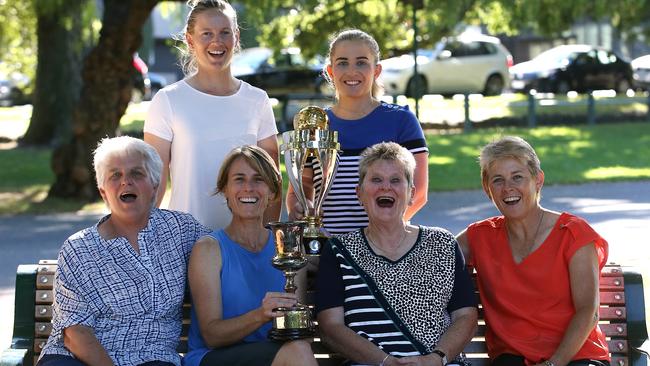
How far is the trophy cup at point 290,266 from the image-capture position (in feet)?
14.2

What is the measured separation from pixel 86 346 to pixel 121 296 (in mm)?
239

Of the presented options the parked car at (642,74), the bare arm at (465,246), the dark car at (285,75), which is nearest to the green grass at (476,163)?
the dark car at (285,75)

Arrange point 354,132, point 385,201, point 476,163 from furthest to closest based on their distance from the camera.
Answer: point 476,163 < point 354,132 < point 385,201

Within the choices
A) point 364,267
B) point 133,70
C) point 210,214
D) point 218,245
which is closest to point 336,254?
point 364,267

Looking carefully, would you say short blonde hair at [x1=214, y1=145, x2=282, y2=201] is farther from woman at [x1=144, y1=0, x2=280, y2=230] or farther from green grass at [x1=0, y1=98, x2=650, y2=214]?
green grass at [x1=0, y1=98, x2=650, y2=214]

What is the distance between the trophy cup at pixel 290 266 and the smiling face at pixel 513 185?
2.83 feet

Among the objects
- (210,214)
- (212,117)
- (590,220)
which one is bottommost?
(590,220)

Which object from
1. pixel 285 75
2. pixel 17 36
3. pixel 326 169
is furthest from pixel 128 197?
pixel 285 75

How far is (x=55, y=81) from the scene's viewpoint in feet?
69.7

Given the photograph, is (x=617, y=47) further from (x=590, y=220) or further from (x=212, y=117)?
(x=212, y=117)

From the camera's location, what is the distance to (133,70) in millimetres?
13969

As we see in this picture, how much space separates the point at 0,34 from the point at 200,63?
19.2 meters

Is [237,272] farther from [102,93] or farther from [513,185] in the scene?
[102,93]

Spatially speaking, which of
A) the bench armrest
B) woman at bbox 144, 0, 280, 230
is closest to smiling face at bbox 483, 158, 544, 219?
woman at bbox 144, 0, 280, 230
